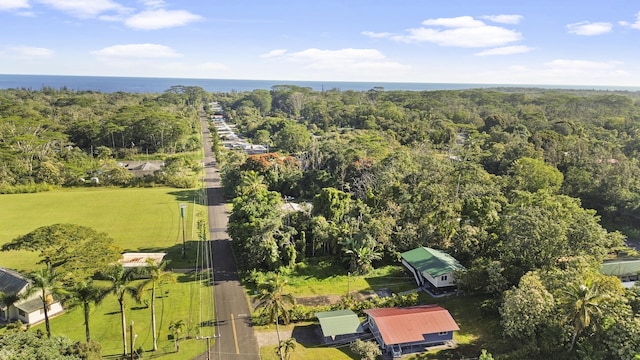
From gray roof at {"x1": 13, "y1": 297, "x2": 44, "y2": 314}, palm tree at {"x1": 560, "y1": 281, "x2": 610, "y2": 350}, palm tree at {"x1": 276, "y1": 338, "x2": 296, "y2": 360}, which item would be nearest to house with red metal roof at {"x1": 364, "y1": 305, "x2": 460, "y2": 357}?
palm tree at {"x1": 276, "y1": 338, "x2": 296, "y2": 360}

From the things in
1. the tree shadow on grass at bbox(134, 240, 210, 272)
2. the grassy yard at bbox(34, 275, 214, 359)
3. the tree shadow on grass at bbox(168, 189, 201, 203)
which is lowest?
the grassy yard at bbox(34, 275, 214, 359)

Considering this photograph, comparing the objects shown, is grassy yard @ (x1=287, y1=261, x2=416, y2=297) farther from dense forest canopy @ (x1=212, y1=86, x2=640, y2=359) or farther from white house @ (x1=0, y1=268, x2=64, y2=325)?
white house @ (x1=0, y1=268, x2=64, y2=325)

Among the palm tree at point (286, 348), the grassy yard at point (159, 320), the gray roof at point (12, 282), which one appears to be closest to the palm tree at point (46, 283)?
the grassy yard at point (159, 320)

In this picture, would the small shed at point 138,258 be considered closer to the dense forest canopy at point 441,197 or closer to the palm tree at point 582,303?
the dense forest canopy at point 441,197

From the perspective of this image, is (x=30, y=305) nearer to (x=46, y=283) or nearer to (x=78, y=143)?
(x=46, y=283)

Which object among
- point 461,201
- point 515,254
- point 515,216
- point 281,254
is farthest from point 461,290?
point 281,254

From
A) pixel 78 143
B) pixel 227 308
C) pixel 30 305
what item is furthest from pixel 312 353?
pixel 78 143
